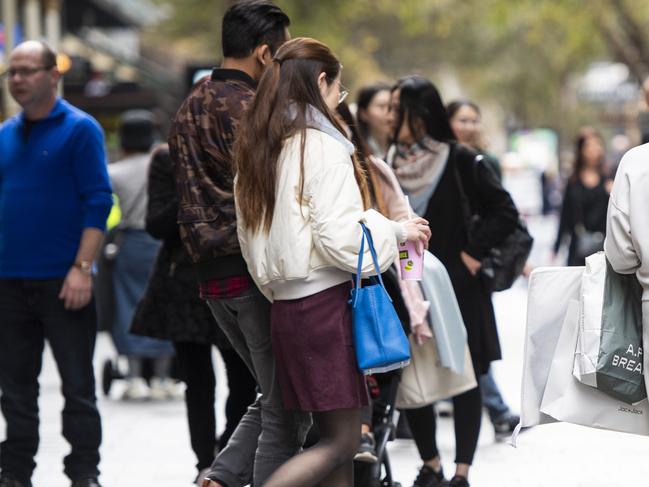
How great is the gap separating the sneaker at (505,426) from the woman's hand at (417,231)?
144 inches

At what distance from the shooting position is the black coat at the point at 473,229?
283 inches

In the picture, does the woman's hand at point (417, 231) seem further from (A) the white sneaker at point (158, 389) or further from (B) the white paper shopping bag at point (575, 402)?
(A) the white sneaker at point (158, 389)

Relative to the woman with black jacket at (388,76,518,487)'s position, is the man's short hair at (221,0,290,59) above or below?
above

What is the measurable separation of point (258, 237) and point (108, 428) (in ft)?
15.6

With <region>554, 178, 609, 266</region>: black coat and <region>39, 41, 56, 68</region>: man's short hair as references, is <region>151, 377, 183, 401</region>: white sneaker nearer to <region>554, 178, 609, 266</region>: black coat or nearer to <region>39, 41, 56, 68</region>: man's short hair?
<region>554, 178, 609, 266</region>: black coat

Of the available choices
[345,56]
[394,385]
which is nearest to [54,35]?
[345,56]

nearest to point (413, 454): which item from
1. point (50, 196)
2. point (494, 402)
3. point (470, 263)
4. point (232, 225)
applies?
point (494, 402)

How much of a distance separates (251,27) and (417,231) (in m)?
1.09

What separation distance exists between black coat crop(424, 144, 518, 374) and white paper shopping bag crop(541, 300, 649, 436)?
1.64 meters

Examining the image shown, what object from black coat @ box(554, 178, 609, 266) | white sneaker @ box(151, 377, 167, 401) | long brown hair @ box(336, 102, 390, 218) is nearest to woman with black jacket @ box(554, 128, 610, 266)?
black coat @ box(554, 178, 609, 266)

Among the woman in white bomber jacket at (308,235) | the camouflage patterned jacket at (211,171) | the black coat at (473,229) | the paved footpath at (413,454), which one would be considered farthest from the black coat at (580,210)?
the woman in white bomber jacket at (308,235)

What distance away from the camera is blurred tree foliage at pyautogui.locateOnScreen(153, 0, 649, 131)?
85.1 ft

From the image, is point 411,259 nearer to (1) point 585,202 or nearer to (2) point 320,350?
(2) point 320,350

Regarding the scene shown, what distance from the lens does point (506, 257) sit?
7.69m
